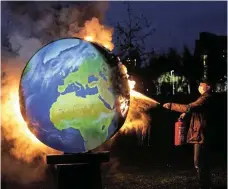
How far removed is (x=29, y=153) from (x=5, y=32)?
7.68 feet

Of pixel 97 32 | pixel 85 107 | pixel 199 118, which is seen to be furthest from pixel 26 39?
pixel 199 118

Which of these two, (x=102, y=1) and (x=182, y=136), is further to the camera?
(x=102, y=1)

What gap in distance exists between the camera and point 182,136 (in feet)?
26.7

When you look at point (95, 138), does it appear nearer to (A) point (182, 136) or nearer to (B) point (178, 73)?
(A) point (182, 136)

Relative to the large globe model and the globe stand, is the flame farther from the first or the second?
the globe stand

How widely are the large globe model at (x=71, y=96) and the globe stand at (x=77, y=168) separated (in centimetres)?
23

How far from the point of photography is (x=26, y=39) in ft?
29.0

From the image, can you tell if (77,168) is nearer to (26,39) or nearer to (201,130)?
(201,130)

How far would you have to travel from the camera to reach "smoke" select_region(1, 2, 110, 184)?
8469 mm

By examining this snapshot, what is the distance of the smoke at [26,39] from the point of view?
8.47m

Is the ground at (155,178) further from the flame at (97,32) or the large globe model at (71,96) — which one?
the large globe model at (71,96)

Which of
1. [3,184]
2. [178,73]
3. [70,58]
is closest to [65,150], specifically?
[70,58]

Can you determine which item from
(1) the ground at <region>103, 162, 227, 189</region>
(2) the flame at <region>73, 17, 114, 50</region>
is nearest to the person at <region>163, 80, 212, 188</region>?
(1) the ground at <region>103, 162, 227, 189</region>

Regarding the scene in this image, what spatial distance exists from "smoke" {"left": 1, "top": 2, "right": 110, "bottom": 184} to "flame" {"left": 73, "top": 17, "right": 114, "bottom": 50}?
0.15 metres
